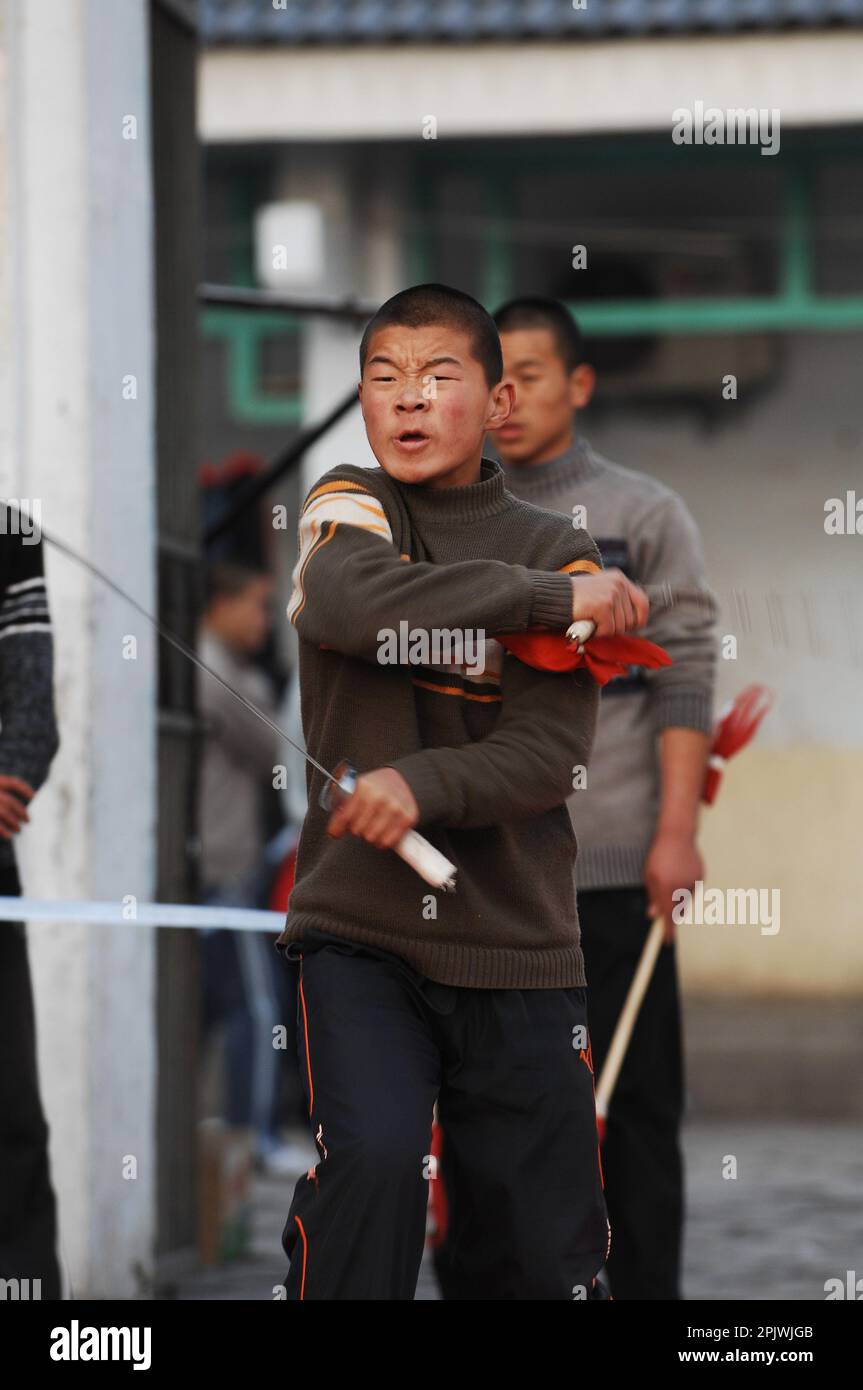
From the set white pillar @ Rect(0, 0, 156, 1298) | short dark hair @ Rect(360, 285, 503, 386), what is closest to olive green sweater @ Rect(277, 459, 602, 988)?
short dark hair @ Rect(360, 285, 503, 386)

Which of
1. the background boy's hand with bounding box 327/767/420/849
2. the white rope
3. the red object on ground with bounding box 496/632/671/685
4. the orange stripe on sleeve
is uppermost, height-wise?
the orange stripe on sleeve

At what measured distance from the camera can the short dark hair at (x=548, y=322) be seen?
5.53 meters

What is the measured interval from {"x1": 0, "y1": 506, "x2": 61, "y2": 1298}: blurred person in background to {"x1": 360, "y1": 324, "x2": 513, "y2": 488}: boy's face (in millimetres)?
1172

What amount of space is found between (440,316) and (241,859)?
5495 mm

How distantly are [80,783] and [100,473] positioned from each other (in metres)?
0.71

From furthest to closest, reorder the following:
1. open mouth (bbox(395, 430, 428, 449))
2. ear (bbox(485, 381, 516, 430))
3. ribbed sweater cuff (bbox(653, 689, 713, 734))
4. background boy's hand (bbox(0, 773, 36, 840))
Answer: ribbed sweater cuff (bbox(653, 689, 713, 734)), background boy's hand (bbox(0, 773, 36, 840)), ear (bbox(485, 381, 516, 430)), open mouth (bbox(395, 430, 428, 449))

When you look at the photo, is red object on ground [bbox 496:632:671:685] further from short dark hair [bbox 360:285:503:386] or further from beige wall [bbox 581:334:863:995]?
beige wall [bbox 581:334:863:995]

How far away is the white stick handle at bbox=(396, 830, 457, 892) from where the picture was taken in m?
3.56

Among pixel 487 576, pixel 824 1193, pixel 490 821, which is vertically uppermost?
pixel 487 576

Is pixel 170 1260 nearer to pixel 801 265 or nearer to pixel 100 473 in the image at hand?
pixel 100 473

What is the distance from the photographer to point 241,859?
9.23 m

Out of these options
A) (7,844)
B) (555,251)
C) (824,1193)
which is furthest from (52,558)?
(555,251)

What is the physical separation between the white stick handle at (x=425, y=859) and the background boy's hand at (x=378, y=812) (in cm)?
1

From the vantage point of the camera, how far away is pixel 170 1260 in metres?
6.46
